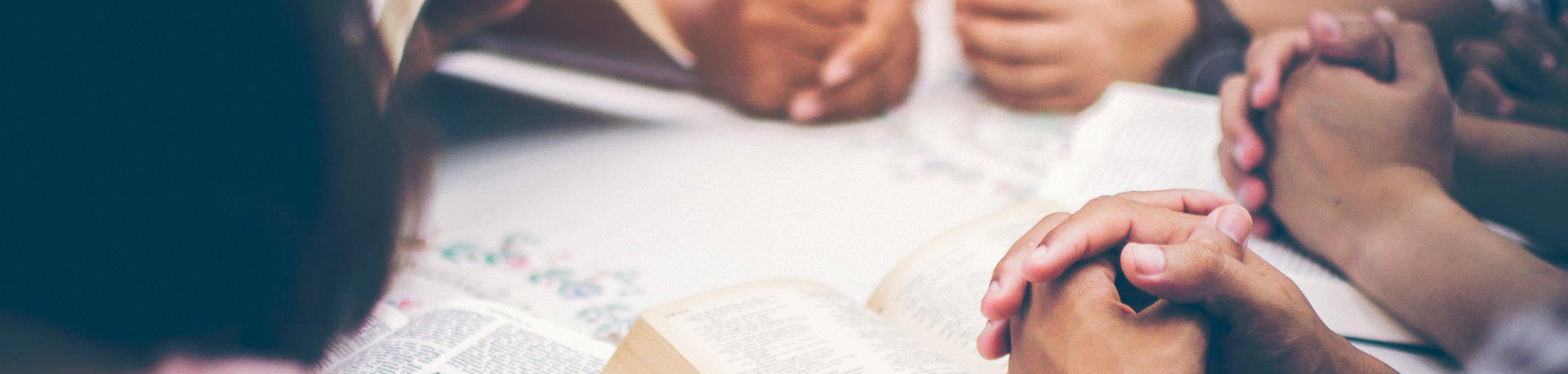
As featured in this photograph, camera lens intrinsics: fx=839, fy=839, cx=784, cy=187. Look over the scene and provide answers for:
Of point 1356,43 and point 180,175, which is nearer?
point 180,175

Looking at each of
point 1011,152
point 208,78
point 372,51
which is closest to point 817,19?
point 1011,152

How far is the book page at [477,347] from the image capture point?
49 cm

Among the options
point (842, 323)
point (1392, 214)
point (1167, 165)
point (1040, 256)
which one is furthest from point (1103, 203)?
point (1167, 165)

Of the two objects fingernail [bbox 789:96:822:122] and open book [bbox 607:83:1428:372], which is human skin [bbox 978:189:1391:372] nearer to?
open book [bbox 607:83:1428:372]

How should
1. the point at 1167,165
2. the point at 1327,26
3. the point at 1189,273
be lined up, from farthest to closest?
the point at 1167,165 → the point at 1327,26 → the point at 1189,273

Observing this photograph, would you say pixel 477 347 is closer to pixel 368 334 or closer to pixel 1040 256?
pixel 368 334

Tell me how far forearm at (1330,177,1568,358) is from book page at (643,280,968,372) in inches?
11.0

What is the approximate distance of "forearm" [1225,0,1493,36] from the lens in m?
0.50

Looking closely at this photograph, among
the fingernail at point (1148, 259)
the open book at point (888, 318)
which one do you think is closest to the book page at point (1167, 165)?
the open book at point (888, 318)

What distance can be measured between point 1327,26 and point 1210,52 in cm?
38

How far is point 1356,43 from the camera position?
0.57 meters

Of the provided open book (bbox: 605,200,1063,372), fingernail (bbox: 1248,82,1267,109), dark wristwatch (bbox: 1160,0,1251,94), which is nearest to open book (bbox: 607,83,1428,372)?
open book (bbox: 605,200,1063,372)

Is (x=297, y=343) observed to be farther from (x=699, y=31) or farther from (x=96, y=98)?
(x=699, y=31)

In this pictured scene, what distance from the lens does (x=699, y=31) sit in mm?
988
